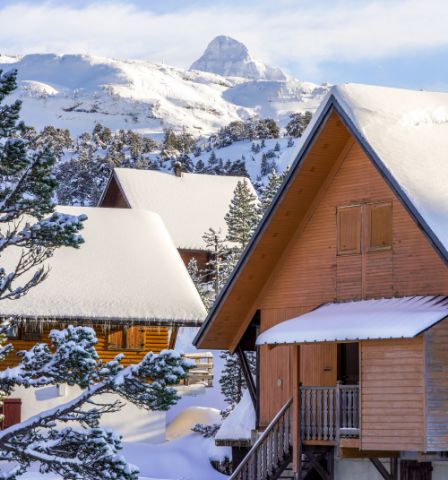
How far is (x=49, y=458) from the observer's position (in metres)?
19.5

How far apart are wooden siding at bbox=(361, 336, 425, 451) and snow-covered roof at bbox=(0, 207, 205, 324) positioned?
16296 millimetres

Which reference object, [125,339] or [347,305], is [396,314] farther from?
[125,339]

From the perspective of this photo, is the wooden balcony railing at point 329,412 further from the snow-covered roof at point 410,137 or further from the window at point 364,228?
the snow-covered roof at point 410,137

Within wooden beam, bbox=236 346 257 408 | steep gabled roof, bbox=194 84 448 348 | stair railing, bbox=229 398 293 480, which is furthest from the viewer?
wooden beam, bbox=236 346 257 408

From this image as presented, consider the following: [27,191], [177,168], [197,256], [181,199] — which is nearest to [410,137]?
[27,191]

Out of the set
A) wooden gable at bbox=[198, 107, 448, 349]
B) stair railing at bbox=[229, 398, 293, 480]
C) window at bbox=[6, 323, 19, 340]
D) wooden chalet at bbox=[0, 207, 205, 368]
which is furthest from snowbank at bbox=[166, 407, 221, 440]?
stair railing at bbox=[229, 398, 293, 480]

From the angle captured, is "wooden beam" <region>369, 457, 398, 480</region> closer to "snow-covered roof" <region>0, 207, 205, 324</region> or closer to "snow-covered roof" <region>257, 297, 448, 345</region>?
"snow-covered roof" <region>257, 297, 448, 345</region>

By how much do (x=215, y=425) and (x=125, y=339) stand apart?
3.82m

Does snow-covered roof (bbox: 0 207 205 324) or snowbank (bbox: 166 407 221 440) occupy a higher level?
snow-covered roof (bbox: 0 207 205 324)

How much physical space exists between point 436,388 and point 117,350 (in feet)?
62.3

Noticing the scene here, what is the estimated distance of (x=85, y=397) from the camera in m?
19.5

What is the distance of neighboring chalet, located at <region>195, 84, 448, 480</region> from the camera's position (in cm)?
2303

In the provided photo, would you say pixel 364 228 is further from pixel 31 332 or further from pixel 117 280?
pixel 117 280

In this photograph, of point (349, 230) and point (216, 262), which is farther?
point (216, 262)
